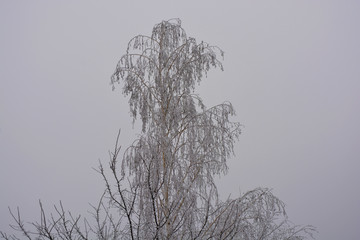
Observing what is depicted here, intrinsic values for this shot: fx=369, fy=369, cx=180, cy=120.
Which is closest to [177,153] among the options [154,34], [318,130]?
[154,34]

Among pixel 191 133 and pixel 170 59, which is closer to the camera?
pixel 191 133

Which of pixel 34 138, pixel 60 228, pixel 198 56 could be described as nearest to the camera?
pixel 60 228

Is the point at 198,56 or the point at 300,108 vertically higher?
the point at 300,108

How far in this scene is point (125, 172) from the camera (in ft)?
14.3

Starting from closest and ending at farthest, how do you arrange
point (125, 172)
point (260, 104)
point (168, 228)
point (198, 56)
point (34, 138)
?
1. point (168, 228)
2. point (125, 172)
3. point (198, 56)
4. point (34, 138)
5. point (260, 104)

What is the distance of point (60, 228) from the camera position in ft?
9.53

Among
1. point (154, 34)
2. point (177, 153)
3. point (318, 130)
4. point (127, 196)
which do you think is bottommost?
point (127, 196)

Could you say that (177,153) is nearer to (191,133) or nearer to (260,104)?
(191,133)

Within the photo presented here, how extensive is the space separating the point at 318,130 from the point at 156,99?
254 ft

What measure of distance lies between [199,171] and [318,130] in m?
77.5

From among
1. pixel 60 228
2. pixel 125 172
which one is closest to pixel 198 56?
pixel 125 172

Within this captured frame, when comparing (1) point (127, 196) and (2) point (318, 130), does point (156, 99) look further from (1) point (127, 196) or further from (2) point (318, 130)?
(2) point (318, 130)

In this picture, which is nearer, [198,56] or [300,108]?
[198,56]

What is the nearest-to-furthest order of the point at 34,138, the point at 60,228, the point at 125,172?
the point at 60,228, the point at 125,172, the point at 34,138
